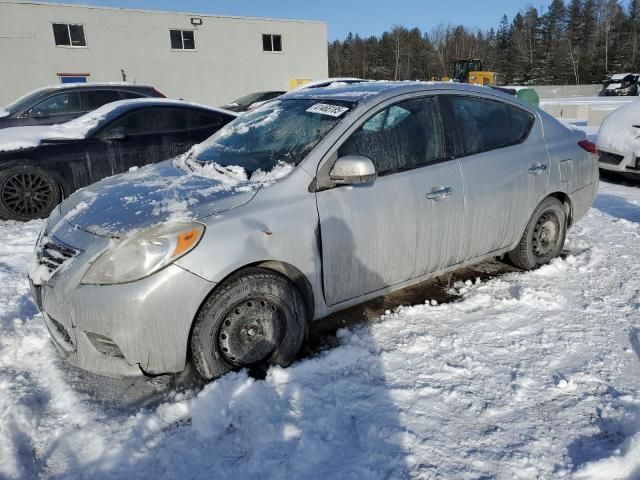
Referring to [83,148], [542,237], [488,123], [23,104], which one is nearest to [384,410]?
[488,123]

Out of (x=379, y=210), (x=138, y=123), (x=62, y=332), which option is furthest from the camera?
(x=138, y=123)

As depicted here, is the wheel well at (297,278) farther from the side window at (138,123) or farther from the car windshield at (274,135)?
the side window at (138,123)

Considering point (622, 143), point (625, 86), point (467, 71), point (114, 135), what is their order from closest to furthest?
point (114, 135)
point (622, 143)
point (625, 86)
point (467, 71)

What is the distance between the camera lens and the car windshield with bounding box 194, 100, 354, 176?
3133 millimetres

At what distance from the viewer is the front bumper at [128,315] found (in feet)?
7.87

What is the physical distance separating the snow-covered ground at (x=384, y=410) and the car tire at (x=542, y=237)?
2.50ft

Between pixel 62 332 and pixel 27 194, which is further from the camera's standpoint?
pixel 27 194

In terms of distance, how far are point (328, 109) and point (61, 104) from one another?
6823mm

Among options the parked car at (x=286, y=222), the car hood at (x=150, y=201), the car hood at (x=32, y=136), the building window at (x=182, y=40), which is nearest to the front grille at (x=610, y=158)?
the parked car at (x=286, y=222)

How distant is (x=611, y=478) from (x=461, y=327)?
4.55ft

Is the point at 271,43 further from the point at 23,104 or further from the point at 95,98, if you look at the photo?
the point at 23,104

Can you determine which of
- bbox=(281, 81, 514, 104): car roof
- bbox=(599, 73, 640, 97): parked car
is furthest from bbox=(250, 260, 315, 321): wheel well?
bbox=(599, 73, 640, 97): parked car

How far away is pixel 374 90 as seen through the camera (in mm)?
3490

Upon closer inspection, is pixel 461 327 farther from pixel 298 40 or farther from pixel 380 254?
pixel 298 40
